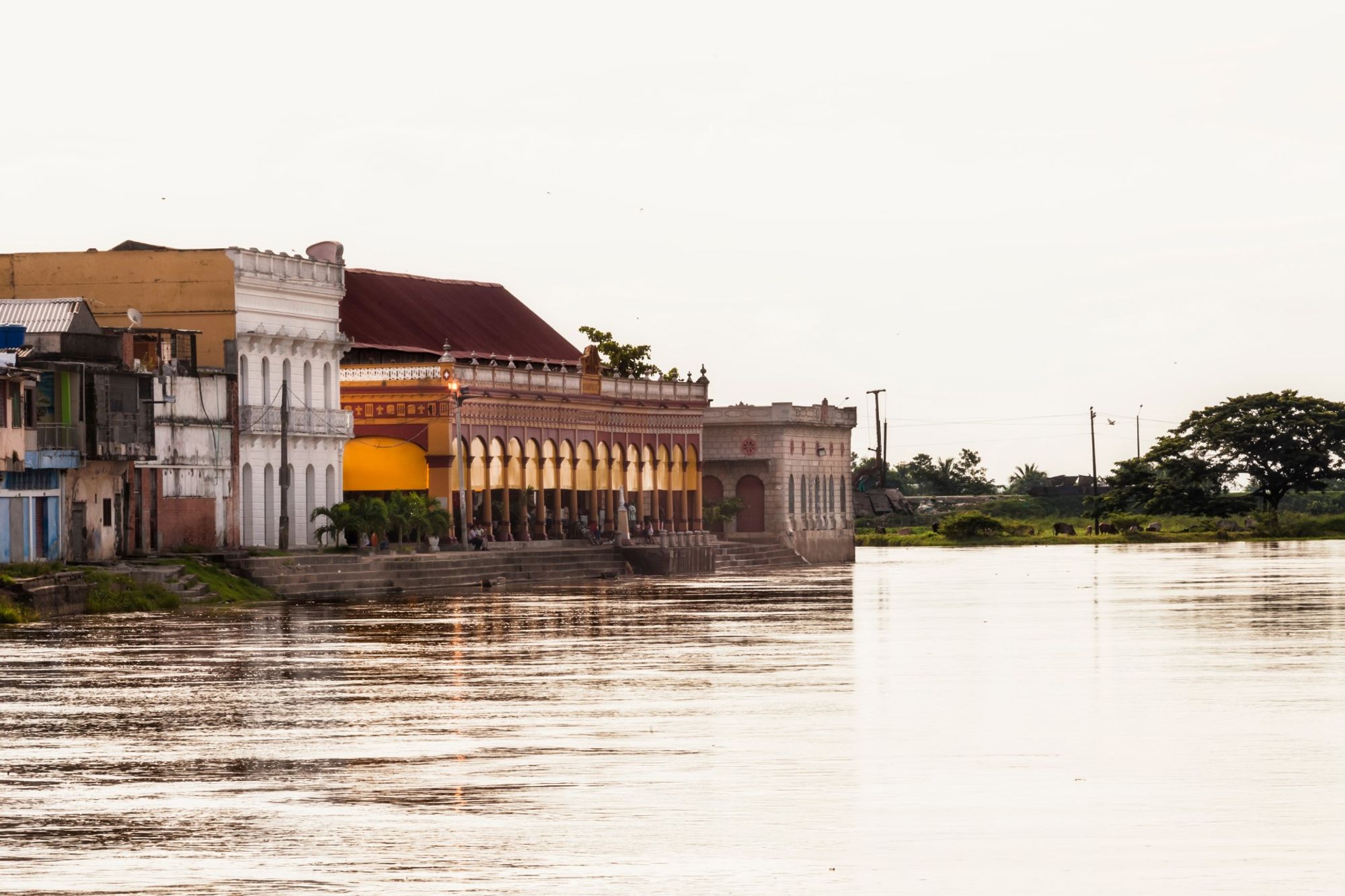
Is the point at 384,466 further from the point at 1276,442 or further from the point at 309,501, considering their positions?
the point at 1276,442

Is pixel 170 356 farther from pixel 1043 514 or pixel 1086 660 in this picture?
pixel 1043 514

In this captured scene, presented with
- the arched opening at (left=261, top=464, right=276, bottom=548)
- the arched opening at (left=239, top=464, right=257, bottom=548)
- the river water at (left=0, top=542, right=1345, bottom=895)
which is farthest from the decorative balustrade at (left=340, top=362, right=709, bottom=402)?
the river water at (left=0, top=542, right=1345, bottom=895)

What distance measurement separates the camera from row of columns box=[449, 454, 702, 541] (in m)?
76.6

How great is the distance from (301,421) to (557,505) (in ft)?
58.5

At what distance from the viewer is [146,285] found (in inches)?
2378

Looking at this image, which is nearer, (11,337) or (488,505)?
(11,337)

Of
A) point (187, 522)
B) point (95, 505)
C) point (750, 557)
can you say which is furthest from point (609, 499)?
point (95, 505)

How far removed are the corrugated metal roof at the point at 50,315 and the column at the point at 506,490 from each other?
2389cm

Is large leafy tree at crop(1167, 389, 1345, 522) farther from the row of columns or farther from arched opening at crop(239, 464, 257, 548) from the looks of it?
arched opening at crop(239, 464, 257, 548)

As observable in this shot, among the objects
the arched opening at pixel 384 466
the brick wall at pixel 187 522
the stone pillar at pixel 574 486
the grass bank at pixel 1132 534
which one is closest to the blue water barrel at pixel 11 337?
the brick wall at pixel 187 522

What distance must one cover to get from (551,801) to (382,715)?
22.3 ft

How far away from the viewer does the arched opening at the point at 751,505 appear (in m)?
98.5

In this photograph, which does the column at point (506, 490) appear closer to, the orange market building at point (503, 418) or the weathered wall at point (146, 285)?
the orange market building at point (503, 418)

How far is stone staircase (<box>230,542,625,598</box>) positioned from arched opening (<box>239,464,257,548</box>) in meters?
4.69
